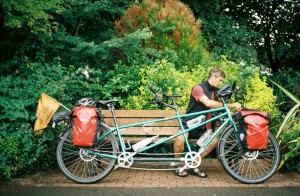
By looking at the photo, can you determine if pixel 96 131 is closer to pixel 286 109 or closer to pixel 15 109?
pixel 15 109

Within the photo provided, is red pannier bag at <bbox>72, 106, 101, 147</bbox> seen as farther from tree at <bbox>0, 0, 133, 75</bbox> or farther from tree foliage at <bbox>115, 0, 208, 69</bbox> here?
tree foliage at <bbox>115, 0, 208, 69</bbox>

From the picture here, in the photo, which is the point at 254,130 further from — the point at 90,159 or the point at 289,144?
the point at 90,159

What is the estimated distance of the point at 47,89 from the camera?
593cm

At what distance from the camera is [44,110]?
5.55 m

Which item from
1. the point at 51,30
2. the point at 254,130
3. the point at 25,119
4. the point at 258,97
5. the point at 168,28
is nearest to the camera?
the point at 254,130

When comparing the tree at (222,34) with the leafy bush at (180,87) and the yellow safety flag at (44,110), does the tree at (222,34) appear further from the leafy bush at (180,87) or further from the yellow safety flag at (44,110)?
the yellow safety flag at (44,110)

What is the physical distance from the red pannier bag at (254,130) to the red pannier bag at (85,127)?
6.17 ft

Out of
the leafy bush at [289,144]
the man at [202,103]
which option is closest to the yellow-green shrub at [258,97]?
the leafy bush at [289,144]

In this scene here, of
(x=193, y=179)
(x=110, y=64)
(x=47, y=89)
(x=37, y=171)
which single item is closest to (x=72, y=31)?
(x=110, y=64)

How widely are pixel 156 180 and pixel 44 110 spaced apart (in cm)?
183

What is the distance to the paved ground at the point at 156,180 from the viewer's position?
520 centimetres

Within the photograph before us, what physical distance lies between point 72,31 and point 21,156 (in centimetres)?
431

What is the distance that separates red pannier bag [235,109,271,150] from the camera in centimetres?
496

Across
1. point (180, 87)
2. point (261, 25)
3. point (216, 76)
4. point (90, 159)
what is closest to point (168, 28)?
point (180, 87)
